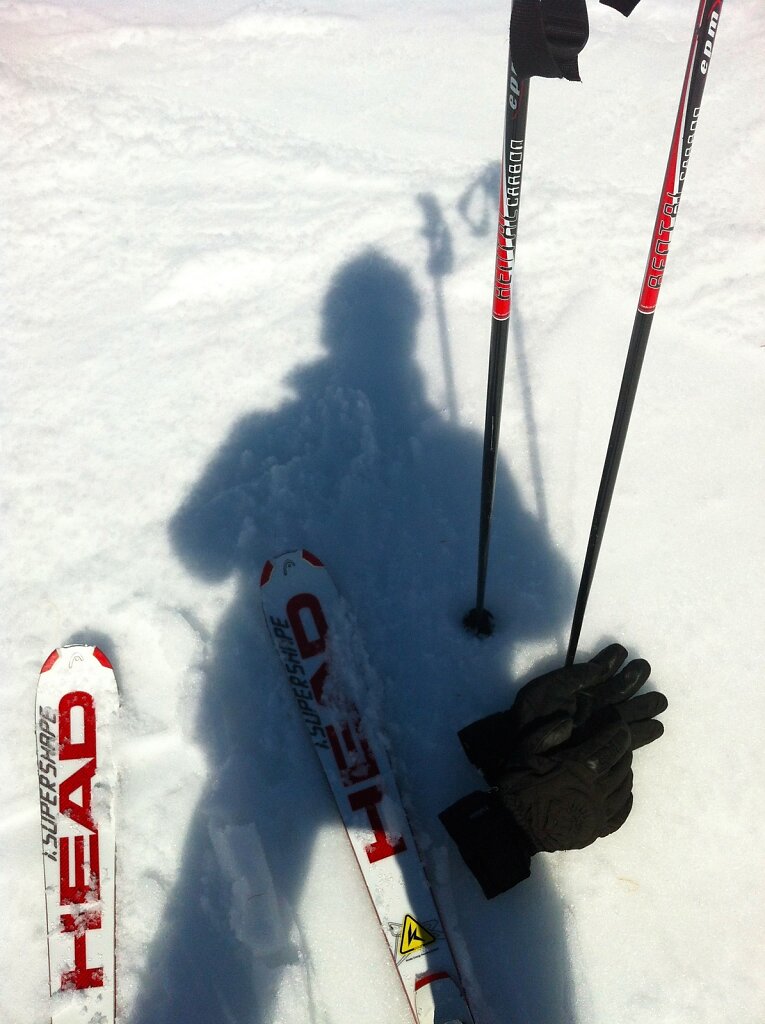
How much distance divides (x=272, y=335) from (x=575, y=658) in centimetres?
236

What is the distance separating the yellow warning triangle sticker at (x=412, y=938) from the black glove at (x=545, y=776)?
29cm

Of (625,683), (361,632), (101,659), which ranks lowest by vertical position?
(625,683)

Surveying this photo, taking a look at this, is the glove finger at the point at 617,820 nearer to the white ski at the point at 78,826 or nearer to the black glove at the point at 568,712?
the black glove at the point at 568,712

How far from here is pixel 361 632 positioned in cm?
344

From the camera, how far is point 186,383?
414 cm

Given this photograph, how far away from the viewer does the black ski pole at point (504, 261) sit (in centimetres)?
197

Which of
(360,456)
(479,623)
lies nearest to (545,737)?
(479,623)

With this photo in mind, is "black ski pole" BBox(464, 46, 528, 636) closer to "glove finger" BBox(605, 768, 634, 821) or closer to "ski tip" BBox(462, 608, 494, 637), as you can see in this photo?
"ski tip" BBox(462, 608, 494, 637)

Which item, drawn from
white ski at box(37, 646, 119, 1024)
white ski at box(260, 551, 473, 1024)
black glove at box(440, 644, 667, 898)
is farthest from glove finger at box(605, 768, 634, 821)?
white ski at box(37, 646, 119, 1024)

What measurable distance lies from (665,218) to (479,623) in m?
1.89

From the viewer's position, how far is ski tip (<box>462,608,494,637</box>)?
3.38m

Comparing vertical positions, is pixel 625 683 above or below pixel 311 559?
below

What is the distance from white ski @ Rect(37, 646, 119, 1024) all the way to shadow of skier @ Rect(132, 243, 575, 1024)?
0.70 feet

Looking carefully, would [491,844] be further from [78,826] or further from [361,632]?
[78,826]
